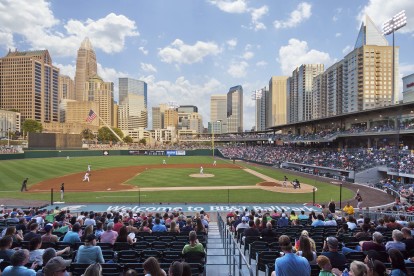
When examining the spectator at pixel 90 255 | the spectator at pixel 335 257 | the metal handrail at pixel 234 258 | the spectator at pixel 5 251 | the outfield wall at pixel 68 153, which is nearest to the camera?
the spectator at pixel 335 257

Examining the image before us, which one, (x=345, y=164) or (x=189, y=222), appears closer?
(x=189, y=222)

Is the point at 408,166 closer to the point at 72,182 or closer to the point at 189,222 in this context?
the point at 189,222

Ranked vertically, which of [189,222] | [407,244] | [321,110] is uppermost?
[321,110]

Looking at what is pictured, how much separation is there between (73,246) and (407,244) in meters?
9.25

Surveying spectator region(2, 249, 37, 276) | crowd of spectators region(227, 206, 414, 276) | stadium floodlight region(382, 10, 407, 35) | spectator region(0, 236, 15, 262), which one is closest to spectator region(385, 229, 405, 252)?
crowd of spectators region(227, 206, 414, 276)

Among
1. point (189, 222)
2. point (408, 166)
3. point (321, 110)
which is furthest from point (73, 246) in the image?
point (321, 110)

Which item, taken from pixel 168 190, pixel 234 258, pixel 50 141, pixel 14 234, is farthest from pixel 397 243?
pixel 50 141

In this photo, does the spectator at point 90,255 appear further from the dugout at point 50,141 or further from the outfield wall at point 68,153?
the dugout at point 50,141

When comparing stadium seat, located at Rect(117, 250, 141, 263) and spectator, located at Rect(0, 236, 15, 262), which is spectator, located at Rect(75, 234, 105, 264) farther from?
spectator, located at Rect(0, 236, 15, 262)

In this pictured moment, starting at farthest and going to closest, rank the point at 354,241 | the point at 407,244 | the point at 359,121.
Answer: the point at 359,121 → the point at 354,241 → the point at 407,244

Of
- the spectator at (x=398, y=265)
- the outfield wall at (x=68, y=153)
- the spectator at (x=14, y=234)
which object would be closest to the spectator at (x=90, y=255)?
the spectator at (x=14, y=234)

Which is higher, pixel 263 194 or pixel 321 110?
pixel 321 110

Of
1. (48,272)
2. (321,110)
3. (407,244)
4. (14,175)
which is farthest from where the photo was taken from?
(321,110)

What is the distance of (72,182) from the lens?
136 feet
